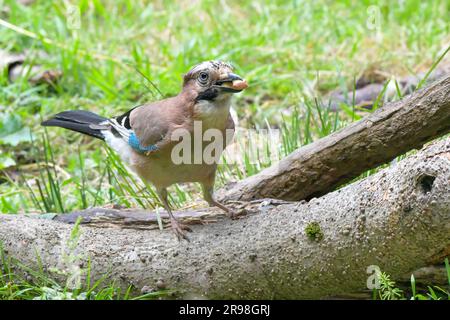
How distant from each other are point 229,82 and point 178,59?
2846 millimetres

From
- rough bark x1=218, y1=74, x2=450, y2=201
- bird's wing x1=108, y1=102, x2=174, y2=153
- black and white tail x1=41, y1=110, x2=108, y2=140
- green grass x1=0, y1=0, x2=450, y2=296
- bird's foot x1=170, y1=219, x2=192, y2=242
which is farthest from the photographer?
green grass x1=0, y1=0, x2=450, y2=296

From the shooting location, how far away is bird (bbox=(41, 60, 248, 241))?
3.56m

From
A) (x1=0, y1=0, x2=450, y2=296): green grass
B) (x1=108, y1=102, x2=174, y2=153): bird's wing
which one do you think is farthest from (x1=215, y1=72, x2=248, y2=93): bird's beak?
(x1=0, y1=0, x2=450, y2=296): green grass

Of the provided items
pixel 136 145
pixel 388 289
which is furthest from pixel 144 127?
pixel 388 289

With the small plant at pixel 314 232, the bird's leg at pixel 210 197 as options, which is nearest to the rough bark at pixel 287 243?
the small plant at pixel 314 232

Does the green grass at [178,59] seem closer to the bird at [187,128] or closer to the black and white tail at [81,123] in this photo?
the black and white tail at [81,123]

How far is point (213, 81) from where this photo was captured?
356 centimetres

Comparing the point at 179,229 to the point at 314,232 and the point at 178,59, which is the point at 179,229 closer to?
the point at 314,232

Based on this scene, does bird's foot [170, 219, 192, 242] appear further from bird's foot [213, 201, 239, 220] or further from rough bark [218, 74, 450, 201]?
rough bark [218, 74, 450, 201]

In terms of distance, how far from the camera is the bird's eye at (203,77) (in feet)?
11.7

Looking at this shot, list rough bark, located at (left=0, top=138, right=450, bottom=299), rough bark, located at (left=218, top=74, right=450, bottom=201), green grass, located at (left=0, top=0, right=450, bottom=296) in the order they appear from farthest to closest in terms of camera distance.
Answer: green grass, located at (left=0, top=0, right=450, bottom=296) < rough bark, located at (left=218, top=74, right=450, bottom=201) < rough bark, located at (left=0, top=138, right=450, bottom=299)

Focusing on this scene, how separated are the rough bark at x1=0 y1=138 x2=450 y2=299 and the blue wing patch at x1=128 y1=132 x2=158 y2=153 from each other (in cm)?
36
